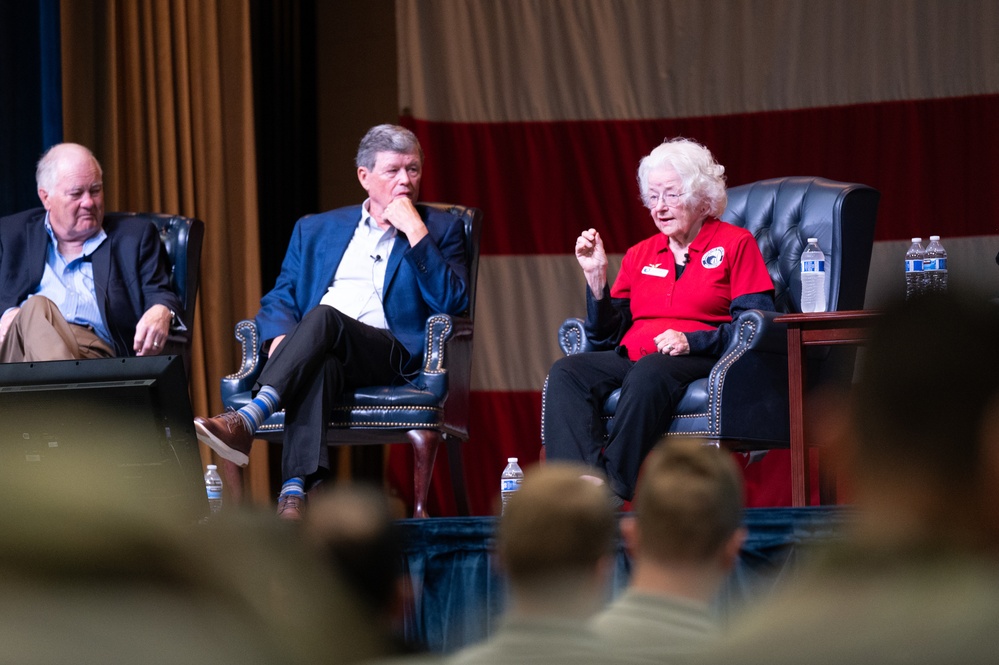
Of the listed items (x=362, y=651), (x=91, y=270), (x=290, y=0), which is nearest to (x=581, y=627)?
(x=362, y=651)

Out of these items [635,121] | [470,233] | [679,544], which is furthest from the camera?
[635,121]

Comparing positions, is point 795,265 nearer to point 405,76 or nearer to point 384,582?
point 405,76

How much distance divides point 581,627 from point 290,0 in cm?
531

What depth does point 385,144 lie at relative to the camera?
402 centimetres

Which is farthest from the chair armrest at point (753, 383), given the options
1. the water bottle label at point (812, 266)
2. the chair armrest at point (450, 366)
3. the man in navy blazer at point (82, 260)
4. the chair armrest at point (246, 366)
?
the man in navy blazer at point (82, 260)

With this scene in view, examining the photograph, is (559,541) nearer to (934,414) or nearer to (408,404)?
(934,414)

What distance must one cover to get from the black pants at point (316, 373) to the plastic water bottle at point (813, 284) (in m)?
1.25

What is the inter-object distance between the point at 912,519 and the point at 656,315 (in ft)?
10.4

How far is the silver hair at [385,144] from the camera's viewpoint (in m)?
Answer: 4.02

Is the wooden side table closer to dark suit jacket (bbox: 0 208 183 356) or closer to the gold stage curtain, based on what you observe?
dark suit jacket (bbox: 0 208 183 356)

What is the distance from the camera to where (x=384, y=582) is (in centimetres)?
54

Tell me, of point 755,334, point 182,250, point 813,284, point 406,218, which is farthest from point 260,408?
point 813,284

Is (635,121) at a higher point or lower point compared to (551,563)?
higher

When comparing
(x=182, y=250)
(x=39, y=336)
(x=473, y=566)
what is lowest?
(x=473, y=566)
